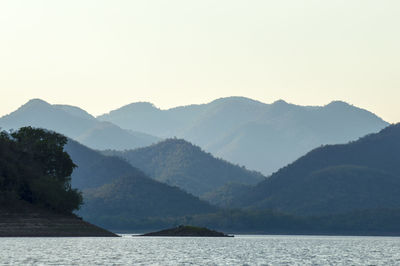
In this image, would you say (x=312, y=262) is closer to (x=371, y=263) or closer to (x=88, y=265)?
(x=371, y=263)

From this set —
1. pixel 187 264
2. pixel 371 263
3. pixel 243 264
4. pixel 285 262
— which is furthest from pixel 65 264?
pixel 371 263

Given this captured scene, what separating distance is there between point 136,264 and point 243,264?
1842cm

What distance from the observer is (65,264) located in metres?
129

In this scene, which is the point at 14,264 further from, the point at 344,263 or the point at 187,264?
the point at 344,263

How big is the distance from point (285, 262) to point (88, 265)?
123 ft

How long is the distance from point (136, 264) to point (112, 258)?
59.5 feet

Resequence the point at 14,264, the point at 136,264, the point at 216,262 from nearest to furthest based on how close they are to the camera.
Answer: the point at 14,264, the point at 136,264, the point at 216,262

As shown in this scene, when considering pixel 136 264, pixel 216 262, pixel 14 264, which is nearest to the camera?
pixel 14 264

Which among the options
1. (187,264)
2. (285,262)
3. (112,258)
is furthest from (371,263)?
(112,258)

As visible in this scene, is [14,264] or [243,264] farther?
[243,264]

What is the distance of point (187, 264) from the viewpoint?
136 m

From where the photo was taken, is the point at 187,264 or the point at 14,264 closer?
the point at 14,264

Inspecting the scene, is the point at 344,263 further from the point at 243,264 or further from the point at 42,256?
the point at 42,256

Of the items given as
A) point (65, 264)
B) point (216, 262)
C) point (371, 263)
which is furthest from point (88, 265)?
point (371, 263)
